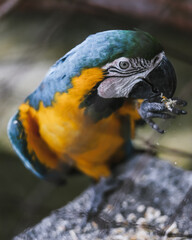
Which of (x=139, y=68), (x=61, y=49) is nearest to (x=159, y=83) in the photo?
(x=139, y=68)

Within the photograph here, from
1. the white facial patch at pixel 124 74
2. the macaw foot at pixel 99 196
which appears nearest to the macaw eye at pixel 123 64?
the white facial patch at pixel 124 74

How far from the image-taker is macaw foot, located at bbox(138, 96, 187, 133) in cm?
49

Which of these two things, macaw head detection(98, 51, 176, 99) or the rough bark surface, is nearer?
macaw head detection(98, 51, 176, 99)

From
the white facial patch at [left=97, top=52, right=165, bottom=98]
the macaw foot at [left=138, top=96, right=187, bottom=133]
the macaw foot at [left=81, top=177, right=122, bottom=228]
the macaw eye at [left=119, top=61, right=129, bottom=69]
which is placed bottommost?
the macaw foot at [left=81, top=177, right=122, bottom=228]

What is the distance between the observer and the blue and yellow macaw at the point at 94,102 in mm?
496

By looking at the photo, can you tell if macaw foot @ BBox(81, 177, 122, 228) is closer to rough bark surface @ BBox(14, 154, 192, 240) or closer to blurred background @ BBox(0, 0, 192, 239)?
rough bark surface @ BBox(14, 154, 192, 240)

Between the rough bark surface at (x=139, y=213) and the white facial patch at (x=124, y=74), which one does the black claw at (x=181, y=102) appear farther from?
the rough bark surface at (x=139, y=213)

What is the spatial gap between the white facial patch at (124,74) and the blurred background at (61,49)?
0.06 m

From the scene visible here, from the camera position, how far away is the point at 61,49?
0.68 metres

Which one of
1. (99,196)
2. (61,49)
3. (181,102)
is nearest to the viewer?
(181,102)

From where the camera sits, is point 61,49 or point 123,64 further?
point 61,49

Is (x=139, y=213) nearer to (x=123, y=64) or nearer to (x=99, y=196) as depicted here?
(x=99, y=196)

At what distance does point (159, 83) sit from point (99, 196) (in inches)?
20.1

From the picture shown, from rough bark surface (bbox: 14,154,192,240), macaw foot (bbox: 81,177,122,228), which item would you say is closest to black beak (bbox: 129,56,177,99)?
rough bark surface (bbox: 14,154,192,240)
